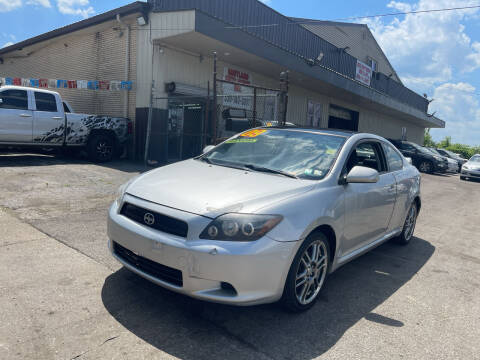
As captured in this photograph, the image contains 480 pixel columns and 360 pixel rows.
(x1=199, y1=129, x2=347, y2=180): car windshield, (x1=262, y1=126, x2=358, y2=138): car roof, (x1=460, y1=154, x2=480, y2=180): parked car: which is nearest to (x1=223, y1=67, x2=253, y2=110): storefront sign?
(x1=262, y1=126, x2=358, y2=138): car roof

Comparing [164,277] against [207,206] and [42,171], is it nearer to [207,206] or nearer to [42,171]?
[207,206]

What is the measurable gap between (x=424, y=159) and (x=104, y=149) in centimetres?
1652

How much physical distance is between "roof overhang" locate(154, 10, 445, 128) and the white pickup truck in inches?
129

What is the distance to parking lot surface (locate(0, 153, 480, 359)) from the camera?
8.20 ft

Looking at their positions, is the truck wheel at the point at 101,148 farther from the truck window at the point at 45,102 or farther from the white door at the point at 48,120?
the truck window at the point at 45,102

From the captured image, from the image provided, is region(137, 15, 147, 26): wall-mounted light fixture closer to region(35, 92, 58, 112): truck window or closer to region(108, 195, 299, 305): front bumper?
region(35, 92, 58, 112): truck window

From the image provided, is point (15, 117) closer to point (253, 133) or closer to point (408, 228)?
point (253, 133)

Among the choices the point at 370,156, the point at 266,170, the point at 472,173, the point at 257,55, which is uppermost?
the point at 257,55

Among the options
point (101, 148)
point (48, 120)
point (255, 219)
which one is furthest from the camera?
point (101, 148)

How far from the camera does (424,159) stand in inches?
774

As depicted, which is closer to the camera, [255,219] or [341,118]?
[255,219]

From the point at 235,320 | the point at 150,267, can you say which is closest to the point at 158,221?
the point at 150,267

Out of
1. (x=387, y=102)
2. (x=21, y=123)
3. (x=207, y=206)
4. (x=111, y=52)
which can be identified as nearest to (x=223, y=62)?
(x=111, y=52)

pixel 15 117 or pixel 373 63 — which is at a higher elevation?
pixel 373 63
